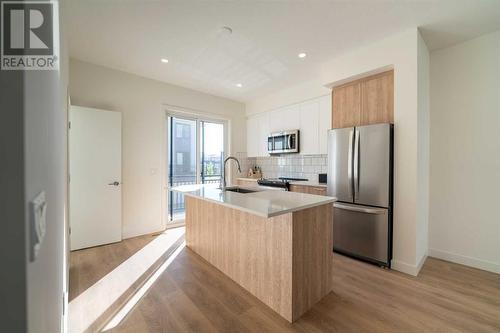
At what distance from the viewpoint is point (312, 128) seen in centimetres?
386

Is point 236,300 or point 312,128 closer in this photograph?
point 236,300

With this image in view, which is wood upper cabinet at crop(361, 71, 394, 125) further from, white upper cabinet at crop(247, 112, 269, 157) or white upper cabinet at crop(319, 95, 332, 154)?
white upper cabinet at crop(247, 112, 269, 157)

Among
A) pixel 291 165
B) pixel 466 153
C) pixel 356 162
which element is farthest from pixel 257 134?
pixel 466 153

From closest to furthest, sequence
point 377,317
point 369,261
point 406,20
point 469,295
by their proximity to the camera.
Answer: point 377,317
point 469,295
point 406,20
point 369,261

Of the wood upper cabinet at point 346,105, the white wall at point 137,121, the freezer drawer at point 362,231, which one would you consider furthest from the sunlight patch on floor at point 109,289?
the wood upper cabinet at point 346,105

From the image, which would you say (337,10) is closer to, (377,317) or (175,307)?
(377,317)

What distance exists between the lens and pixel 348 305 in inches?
75.3

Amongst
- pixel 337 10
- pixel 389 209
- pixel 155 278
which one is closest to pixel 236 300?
pixel 155 278

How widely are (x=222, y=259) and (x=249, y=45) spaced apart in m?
2.68

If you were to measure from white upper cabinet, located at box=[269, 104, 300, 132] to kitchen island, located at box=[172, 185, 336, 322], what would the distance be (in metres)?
2.42

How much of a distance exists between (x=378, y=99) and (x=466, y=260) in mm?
2301

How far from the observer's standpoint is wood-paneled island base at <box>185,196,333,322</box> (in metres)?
1.73

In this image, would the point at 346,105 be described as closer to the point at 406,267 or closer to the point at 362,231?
the point at 362,231

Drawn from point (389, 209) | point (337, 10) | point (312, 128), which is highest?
point (337, 10)
